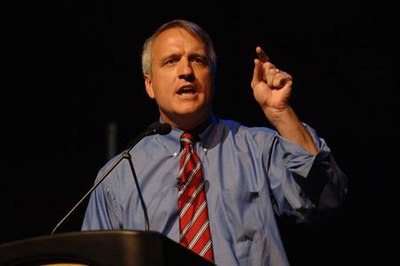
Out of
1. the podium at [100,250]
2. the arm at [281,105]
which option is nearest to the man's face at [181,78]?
the arm at [281,105]

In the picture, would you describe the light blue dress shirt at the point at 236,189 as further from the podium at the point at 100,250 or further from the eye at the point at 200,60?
the podium at the point at 100,250

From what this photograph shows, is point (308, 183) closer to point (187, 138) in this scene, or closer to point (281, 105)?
point (281, 105)

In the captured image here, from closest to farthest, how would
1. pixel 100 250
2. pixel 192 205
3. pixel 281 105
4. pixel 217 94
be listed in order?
pixel 100 250 < pixel 281 105 < pixel 192 205 < pixel 217 94

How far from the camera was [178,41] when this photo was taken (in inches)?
107

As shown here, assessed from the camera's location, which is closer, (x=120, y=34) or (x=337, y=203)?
(x=337, y=203)

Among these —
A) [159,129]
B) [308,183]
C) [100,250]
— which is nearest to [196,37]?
[159,129]

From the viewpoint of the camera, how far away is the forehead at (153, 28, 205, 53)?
271 centimetres

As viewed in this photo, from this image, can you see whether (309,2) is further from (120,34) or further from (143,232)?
(143,232)

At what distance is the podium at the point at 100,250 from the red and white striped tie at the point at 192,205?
2.03 ft

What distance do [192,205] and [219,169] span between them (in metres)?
0.16

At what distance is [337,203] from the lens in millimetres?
2348

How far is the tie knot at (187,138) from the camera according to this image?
2.62 meters

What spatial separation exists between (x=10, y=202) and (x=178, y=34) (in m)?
1.87

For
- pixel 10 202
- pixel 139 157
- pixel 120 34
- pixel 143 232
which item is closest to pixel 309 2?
pixel 120 34
